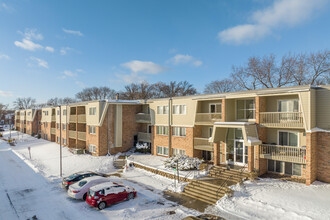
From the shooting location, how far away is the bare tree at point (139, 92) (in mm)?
67688

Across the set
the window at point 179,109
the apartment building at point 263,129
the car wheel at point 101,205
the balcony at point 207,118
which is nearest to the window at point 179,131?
the apartment building at point 263,129

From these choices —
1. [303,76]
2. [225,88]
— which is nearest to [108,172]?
[303,76]

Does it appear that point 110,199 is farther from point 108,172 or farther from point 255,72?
→ point 255,72

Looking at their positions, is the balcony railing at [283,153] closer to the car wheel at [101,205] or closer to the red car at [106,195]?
the red car at [106,195]

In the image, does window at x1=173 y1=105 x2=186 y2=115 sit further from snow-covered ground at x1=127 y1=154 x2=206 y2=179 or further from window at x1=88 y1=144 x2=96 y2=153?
window at x1=88 y1=144 x2=96 y2=153

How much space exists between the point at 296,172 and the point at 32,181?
23.6 meters

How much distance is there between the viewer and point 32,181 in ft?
64.8

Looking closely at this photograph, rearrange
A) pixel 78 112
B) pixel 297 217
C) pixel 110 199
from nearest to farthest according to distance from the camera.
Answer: pixel 297 217
pixel 110 199
pixel 78 112

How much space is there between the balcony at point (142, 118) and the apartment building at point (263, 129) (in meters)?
4.97

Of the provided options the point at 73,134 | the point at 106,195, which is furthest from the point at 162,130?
the point at 73,134

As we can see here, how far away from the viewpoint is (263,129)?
18078 millimetres

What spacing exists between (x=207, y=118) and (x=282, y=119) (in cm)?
719

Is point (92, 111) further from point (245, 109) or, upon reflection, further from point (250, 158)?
point (250, 158)

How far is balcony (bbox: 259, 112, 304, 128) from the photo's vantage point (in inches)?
624
